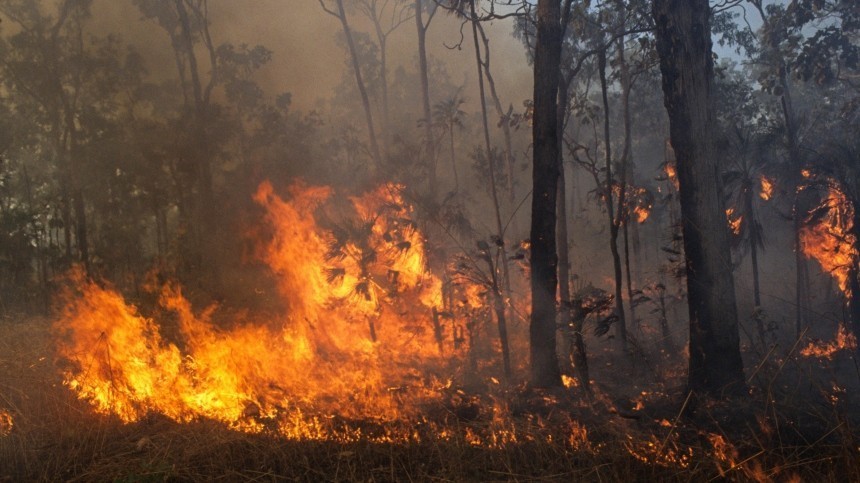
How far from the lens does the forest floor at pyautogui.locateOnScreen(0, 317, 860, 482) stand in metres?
5.19

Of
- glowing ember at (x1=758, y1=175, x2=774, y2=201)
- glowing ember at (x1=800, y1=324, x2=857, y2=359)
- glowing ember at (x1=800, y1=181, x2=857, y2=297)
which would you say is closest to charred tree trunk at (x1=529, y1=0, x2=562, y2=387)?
glowing ember at (x1=800, y1=324, x2=857, y2=359)

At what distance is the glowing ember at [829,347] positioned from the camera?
11.6 m

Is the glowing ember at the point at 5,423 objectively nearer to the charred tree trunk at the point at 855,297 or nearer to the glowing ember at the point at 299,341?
the glowing ember at the point at 299,341

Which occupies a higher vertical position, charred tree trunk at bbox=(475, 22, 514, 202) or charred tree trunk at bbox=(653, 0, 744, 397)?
charred tree trunk at bbox=(475, 22, 514, 202)

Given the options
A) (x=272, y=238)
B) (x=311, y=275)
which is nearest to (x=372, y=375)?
(x=311, y=275)

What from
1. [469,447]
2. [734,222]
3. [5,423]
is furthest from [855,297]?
[5,423]

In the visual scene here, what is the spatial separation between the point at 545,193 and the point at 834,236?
720 cm

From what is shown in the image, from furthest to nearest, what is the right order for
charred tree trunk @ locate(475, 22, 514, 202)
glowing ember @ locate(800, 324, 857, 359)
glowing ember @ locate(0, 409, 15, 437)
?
1. charred tree trunk @ locate(475, 22, 514, 202)
2. glowing ember @ locate(800, 324, 857, 359)
3. glowing ember @ locate(0, 409, 15, 437)

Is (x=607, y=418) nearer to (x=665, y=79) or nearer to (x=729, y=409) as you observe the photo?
(x=729, y=409)

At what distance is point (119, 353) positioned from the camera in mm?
9047

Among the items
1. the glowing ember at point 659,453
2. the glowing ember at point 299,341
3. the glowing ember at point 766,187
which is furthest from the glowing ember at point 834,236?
the glowing ember at point 299,341

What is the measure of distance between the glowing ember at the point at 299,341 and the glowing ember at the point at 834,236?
9345 mm

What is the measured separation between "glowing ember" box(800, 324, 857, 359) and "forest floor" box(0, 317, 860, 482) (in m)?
4.05

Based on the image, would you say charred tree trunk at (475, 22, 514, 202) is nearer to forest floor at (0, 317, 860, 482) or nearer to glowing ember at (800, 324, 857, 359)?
glowing ember at (800, 324, 857, 359)
